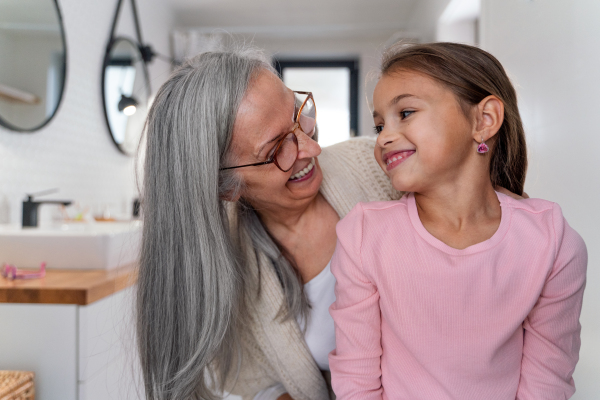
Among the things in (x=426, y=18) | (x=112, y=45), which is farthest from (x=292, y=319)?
(x=426, y=18)

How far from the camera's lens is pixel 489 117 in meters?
0.95

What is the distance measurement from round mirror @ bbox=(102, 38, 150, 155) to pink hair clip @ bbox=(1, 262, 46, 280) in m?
1.46

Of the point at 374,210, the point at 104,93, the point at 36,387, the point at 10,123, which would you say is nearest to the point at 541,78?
the point at 374,210

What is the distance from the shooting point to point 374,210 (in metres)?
1.02

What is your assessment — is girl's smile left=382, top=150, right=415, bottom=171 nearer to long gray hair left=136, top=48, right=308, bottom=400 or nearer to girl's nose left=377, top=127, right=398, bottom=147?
girl's nose left=377, top=127, right=398, bottom=147

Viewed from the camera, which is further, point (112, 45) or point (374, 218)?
point (112, 45)

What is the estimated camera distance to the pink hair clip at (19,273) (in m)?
1.39

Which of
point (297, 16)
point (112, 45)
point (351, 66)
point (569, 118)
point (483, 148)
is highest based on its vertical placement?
point (297, 16)

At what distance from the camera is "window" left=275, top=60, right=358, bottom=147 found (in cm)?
510

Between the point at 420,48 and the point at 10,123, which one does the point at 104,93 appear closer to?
the point at 10,123

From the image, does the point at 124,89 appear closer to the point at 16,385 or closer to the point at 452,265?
the point at 16,385

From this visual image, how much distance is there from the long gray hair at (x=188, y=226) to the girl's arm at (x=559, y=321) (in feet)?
2.22

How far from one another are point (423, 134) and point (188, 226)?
573 millimetres

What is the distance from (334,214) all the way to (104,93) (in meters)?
2.23
